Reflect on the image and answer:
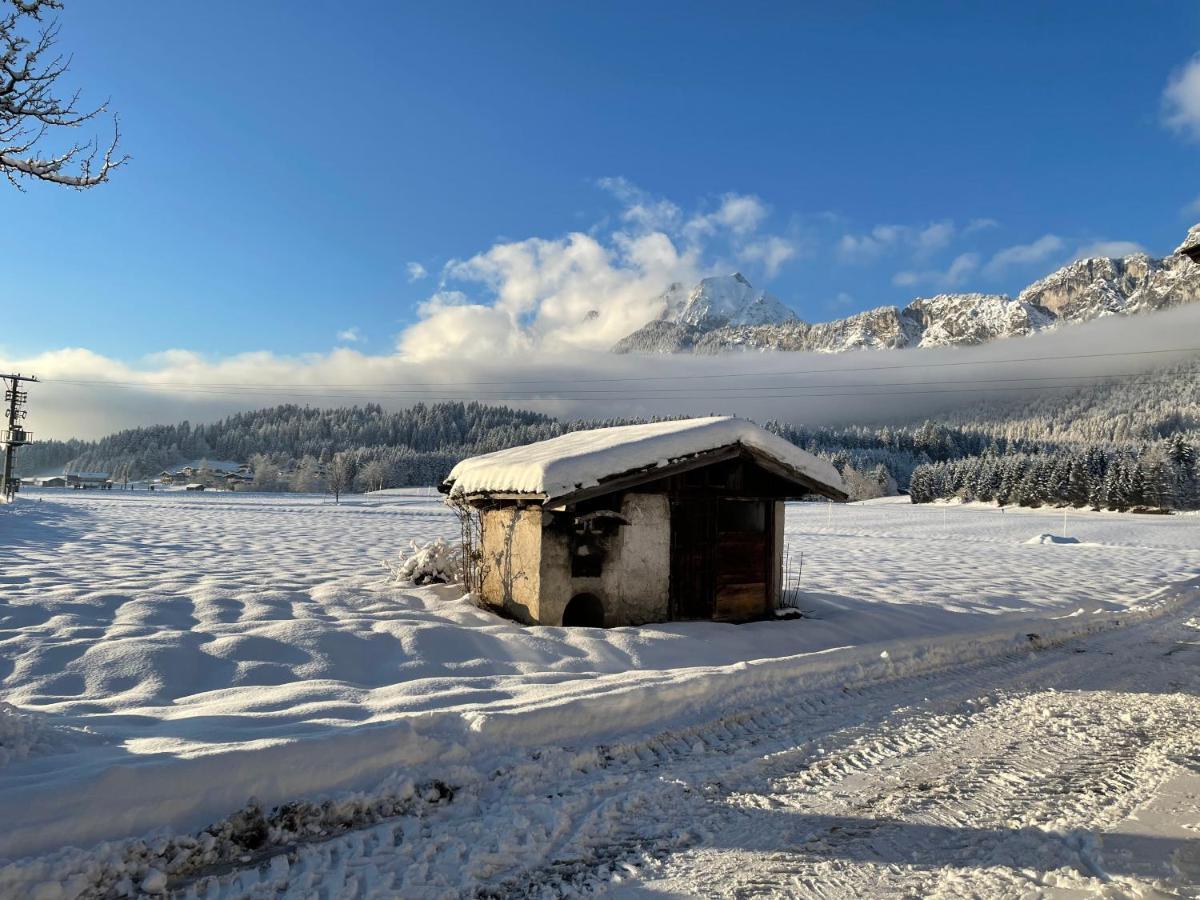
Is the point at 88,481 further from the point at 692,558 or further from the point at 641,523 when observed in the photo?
the point at 692,558

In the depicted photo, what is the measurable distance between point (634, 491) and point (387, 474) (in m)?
104

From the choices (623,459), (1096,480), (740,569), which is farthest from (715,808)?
(1096,480)

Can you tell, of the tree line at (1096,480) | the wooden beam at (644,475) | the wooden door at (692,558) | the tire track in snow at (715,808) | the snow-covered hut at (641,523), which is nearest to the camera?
the tire track in snow at (715,808)

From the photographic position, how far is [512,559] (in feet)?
34.3

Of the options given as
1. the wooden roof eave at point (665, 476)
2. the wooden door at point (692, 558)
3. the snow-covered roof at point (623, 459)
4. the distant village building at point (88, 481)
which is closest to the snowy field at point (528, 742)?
the wooden door at point (692, 558)

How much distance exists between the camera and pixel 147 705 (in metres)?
6.07

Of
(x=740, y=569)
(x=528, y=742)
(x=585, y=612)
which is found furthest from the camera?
(x=585, y=612)

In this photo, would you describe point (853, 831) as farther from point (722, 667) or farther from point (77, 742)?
point (77, 742)

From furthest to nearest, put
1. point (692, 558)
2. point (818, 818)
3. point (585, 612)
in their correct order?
point (585, 612) → point (692, 558) → point (818, 818)

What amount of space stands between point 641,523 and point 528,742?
491cm

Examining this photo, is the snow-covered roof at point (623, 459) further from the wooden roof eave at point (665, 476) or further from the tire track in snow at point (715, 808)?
the tire track in snow at point (715, 808)

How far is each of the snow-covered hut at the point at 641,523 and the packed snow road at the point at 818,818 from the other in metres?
3.51

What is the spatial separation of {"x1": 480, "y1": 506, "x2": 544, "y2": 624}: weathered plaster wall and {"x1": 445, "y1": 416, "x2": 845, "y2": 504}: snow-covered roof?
1.65ft

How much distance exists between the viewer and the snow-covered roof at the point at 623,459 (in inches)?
359
